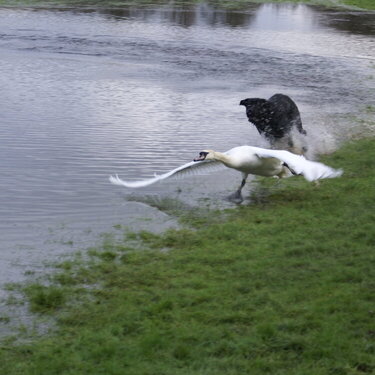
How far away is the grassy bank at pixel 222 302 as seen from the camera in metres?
5.70

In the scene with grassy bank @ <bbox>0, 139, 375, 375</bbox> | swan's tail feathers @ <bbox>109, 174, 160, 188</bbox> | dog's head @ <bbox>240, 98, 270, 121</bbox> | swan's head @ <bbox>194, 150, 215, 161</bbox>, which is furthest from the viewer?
dog's head @ <bbox>240, 98, 270, 121</bbox>

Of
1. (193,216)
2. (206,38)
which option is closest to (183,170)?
(193,216)

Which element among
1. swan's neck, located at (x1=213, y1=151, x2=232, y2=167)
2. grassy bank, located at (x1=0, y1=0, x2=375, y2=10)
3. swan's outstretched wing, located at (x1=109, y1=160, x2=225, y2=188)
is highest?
swan's neck, located at (x1=213, y1=151, x2=232, y2=167)

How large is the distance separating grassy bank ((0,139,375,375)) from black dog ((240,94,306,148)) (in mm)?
3410

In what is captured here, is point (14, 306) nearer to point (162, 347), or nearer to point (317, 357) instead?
point (162, 347)

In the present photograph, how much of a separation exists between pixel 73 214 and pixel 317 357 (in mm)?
4205

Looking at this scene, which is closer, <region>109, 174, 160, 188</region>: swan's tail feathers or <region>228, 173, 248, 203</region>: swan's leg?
<region>109, 174, 160, 188</region>: swan's tail feathers

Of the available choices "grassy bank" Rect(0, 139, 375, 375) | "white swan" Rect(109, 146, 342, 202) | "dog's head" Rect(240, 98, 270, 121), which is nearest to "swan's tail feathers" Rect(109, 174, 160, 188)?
"white swan" Rect(109, 146, 342, 202)

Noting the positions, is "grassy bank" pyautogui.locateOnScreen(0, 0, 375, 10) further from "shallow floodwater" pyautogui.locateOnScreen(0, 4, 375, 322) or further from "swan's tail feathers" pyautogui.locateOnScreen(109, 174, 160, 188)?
"swan's tail feathers" pyautogui.locateOnScreen(109, 174, 160, 188)

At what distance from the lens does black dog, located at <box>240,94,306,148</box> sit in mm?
12617

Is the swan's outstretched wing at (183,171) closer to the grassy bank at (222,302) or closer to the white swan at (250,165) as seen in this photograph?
the white swan at (250,165)

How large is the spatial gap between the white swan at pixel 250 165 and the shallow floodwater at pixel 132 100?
29 centimetres

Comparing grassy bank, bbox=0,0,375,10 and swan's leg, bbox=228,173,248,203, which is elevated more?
grassy bank, bbox=0,0,375,10

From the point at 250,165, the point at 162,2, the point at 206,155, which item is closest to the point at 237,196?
the point at 250,165
